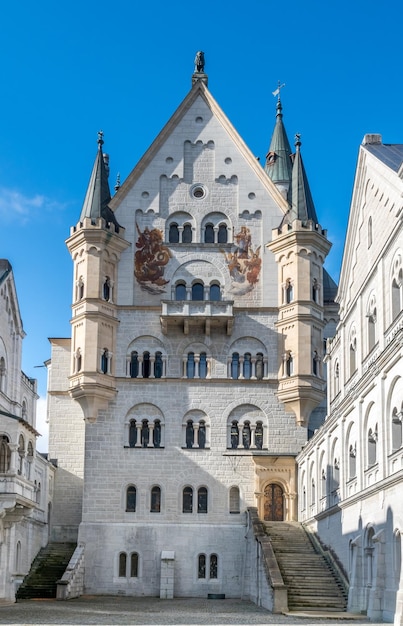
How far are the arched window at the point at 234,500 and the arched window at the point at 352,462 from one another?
18.0 meters

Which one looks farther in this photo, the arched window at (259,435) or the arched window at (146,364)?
the arched window at (146,364)

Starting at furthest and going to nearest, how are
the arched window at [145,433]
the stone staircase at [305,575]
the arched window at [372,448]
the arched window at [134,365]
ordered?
the arched window at [134,365] → the arched window at [145,433] → the stone staircase at [305,575] → the arched window at [372,448]

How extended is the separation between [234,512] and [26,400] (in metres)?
20.6

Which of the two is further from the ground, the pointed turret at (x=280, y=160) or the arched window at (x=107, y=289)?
the pointed turret at (x=280, y=160)

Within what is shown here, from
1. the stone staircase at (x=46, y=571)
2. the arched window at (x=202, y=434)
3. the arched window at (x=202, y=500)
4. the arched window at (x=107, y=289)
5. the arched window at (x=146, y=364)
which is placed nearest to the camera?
the stone staircase at (x=46, y=571)

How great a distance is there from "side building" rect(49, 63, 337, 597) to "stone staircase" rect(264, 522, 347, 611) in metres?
6.55

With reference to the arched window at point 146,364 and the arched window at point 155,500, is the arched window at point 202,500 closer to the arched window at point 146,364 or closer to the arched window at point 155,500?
the arched window at point 155,500

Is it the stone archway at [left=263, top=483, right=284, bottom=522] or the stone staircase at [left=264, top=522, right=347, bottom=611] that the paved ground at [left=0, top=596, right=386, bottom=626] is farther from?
the stone archway at [left=263, top=483, right=284, bottom=522]

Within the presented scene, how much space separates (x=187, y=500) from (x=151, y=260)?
15.0m

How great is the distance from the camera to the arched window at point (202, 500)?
57781 mm

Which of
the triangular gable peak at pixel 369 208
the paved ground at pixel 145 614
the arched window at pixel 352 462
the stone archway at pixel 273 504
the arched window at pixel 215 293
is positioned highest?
the arched window at pixel 215 293

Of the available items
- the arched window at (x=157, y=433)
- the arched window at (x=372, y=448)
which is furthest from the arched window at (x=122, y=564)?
the arched window at (x=372, y=448)

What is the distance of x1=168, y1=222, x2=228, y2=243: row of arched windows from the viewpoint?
6175 centimetres

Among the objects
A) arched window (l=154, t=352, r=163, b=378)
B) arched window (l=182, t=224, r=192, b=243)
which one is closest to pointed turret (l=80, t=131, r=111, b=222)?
arched window (l=182, t=224, r=192, b=243)
